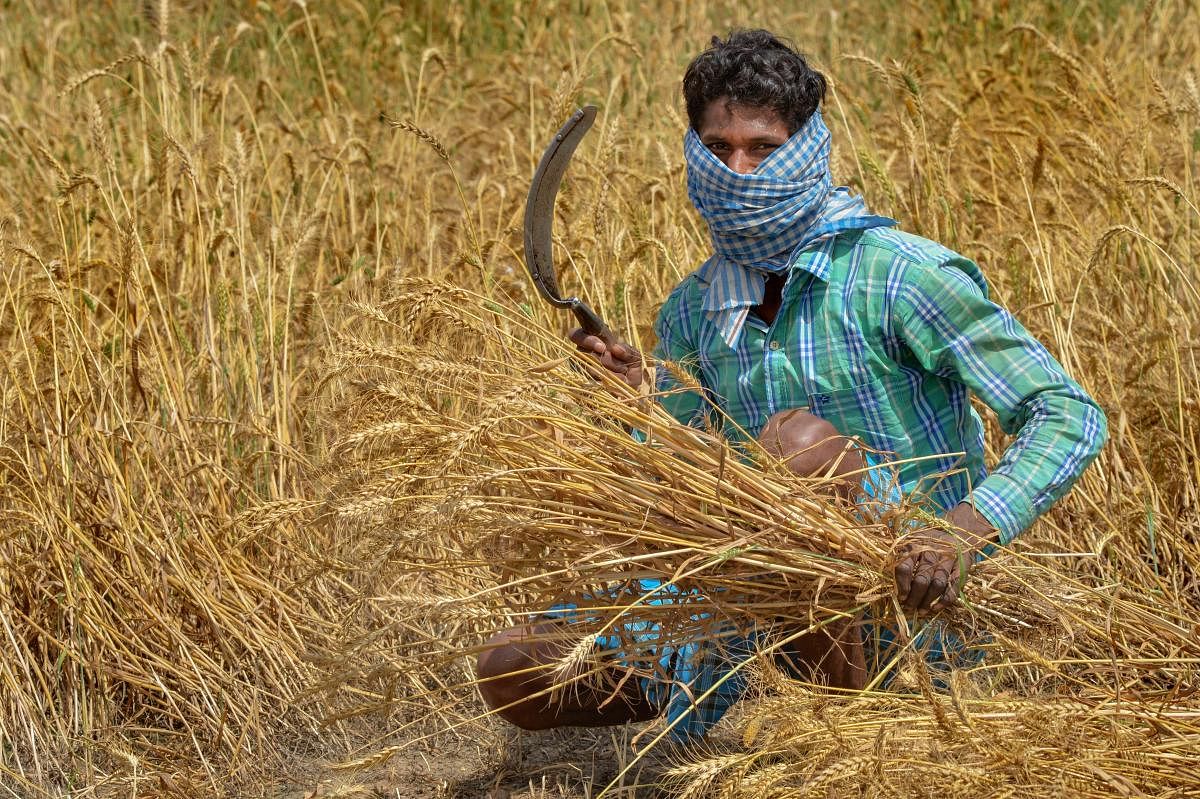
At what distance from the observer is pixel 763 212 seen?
217 cm

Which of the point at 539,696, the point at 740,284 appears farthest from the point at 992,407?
the point at 539,696

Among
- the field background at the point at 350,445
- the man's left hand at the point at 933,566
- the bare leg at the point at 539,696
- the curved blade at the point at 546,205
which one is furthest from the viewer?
the bare leg at the point at 539,696

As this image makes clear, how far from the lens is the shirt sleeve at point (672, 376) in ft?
7.44

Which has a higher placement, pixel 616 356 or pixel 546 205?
pixel 546 205

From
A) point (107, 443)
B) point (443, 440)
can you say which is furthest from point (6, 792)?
point (443, 440)

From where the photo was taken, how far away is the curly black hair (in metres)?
2.18

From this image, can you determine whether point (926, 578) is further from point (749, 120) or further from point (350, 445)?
point (350, 445)

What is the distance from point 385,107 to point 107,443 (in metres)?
2.47

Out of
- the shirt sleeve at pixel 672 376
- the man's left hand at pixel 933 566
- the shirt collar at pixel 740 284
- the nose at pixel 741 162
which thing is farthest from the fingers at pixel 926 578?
the nose at pixel 741 162

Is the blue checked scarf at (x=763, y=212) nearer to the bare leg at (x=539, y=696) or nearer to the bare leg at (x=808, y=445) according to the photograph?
the bare leg at (x=808, y=445)

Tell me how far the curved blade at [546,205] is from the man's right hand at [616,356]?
0.08m

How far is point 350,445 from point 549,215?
0.52 meters

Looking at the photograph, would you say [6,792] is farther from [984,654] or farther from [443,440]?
[984,654]

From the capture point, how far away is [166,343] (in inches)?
129
